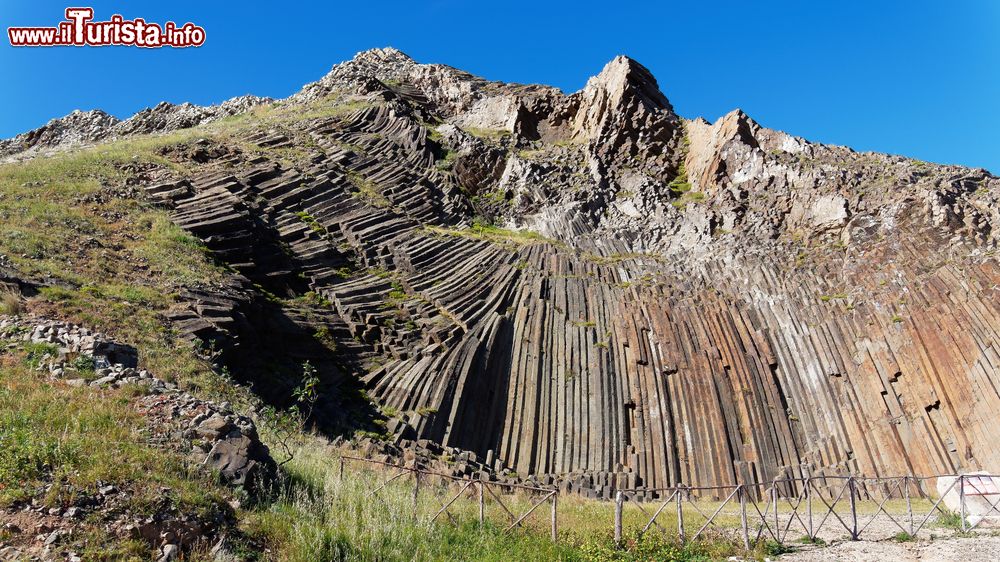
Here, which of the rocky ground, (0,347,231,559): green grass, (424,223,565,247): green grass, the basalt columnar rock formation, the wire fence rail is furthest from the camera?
(424,223,565,247): green grass

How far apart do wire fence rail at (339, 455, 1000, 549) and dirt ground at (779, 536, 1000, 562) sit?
49cm

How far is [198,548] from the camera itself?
19.4 ft

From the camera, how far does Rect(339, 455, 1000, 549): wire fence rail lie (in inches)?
381

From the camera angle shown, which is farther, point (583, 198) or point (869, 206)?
point (583, 198)

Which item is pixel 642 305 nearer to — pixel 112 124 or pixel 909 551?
pixel 909 551

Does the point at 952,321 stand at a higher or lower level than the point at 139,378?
higher

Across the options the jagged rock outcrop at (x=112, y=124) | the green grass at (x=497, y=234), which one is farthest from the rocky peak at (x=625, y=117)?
the jagged rock outcrop at (x=112, y=124)

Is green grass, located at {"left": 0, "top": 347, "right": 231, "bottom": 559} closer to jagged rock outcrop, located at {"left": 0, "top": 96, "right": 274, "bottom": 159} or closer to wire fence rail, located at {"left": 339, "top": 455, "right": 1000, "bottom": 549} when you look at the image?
wire fence rail, located at {"left": 339, "top": 455, "right": 1000, "bottom": 549}

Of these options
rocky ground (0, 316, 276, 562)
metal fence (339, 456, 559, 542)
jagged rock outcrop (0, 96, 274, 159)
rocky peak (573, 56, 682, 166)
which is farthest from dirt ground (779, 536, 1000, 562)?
jagged rock outcrop (0, 96, 274, 159)

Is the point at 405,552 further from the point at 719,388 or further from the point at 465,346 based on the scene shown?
the point at 719,388

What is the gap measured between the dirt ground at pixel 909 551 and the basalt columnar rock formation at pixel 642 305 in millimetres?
7757

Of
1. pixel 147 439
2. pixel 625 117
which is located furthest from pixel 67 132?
pixel 147 439

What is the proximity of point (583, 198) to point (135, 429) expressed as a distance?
2688 centimetres

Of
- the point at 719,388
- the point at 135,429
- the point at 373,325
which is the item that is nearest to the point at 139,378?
the point at 135,429
